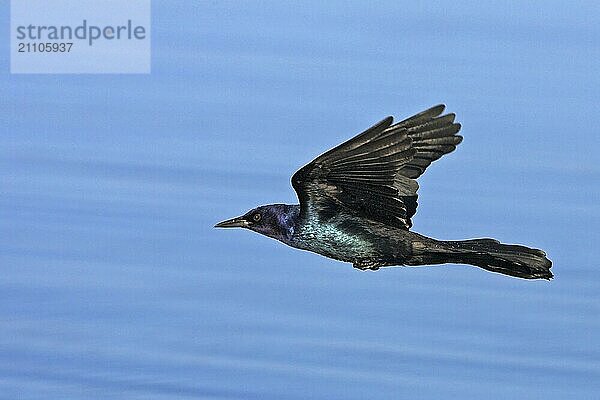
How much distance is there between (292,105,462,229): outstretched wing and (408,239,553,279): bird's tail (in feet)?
0.76

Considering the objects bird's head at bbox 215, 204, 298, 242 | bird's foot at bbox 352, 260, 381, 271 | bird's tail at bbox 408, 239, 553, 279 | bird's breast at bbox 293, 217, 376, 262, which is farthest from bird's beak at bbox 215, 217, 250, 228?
bird's tail at bbox 408, 239, 553, 279

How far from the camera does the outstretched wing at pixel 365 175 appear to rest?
372 inches

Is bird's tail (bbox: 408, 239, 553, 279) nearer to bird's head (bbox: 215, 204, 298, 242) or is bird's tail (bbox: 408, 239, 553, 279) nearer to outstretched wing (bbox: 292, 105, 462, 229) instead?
outstretched wing (bbox: 292, 105, 462, 229)

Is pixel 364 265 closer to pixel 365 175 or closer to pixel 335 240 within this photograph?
pixel 335 240

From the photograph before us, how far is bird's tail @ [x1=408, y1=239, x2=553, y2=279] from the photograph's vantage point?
971 cm

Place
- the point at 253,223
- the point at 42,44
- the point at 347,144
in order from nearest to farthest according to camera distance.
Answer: the point at 347,144 < the point at 253,223 < the point at 42,44

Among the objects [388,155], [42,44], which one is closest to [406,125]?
[388,155]

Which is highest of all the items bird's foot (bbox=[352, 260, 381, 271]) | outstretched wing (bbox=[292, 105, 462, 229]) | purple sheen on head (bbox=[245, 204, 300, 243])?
outstretched wing (bbox=[292, 105, 462, 229])

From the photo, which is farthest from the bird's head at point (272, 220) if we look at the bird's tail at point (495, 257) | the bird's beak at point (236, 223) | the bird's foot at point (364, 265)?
the bird's tail at point (495, 257)

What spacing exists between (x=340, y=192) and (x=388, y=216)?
29cm

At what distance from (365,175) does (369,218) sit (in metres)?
0.24

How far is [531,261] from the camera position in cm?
981

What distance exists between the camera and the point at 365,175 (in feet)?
31.4

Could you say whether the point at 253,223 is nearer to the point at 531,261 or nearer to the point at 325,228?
the point at 325,228
